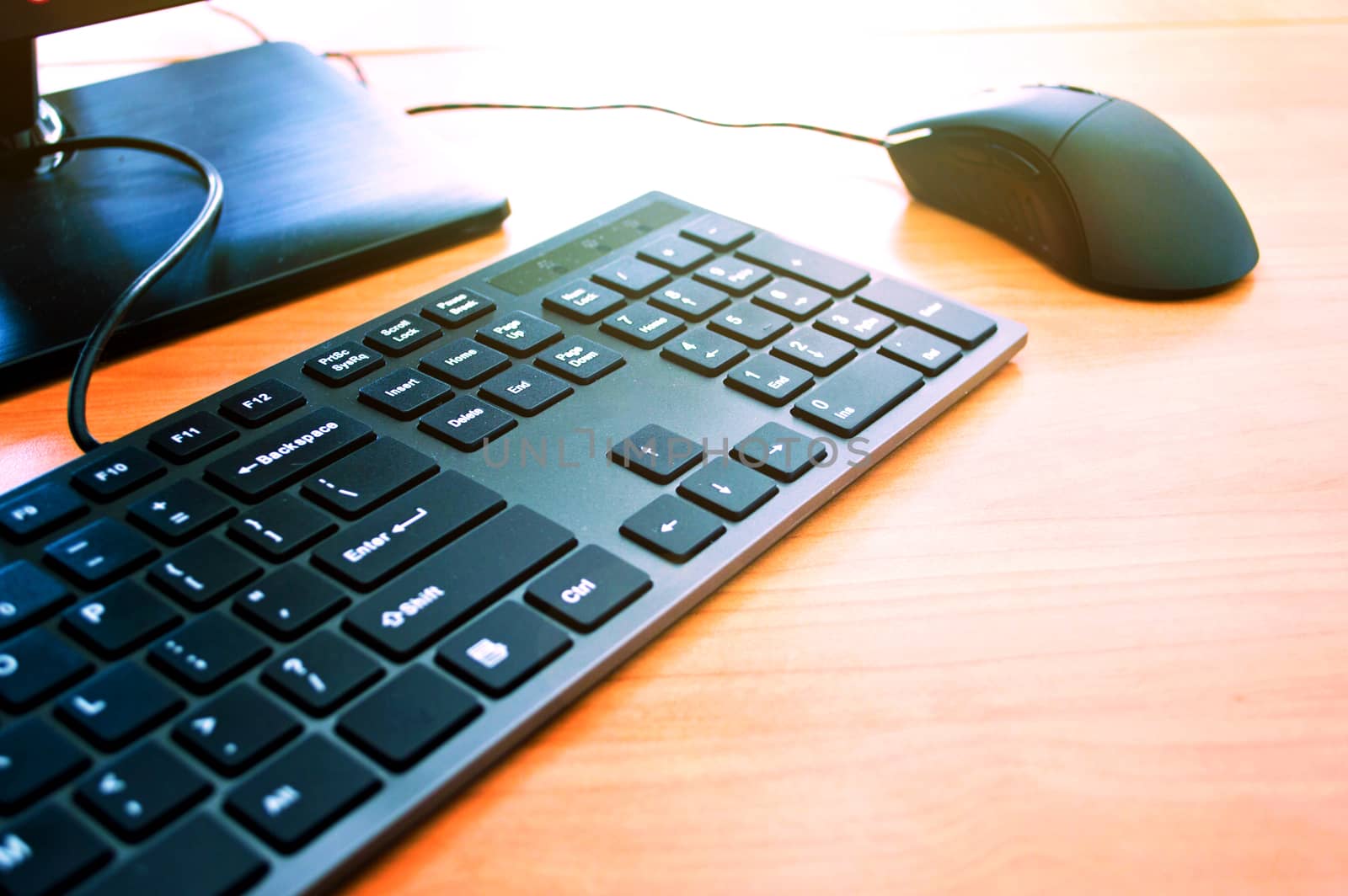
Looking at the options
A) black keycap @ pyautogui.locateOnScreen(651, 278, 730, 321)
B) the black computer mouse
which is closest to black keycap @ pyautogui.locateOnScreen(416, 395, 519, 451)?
black keycap @ pyautogui.locateOnScreen(651, 278, 730, 321)

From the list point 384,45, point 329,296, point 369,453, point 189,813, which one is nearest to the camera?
point 189,813

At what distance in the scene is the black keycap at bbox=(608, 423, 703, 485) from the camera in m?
0.38

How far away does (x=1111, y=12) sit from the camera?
943 millimetres

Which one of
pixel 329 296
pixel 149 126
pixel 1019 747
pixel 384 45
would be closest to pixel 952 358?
pixel 1019 747

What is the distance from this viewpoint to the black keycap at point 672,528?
13.8 inches

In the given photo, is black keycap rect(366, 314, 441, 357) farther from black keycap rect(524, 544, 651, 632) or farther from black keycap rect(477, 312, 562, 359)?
black keycap rect(524, 544, 651, 632)

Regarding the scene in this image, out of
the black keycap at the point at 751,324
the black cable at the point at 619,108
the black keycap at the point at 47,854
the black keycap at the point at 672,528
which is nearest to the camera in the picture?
the black keycap at the point at 47,854

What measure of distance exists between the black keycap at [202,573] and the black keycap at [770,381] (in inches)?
7.5

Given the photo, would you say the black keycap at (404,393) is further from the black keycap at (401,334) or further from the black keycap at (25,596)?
the black keycap at (25,596)

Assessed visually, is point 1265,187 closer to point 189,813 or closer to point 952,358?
point 952,358

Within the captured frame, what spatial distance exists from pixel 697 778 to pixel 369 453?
17cm

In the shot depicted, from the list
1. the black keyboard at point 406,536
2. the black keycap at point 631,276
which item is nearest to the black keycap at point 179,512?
the black keyboard at point 406,536

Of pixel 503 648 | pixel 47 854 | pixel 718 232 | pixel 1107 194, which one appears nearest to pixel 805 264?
pixel 718 232

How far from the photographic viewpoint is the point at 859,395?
42 centimetres
